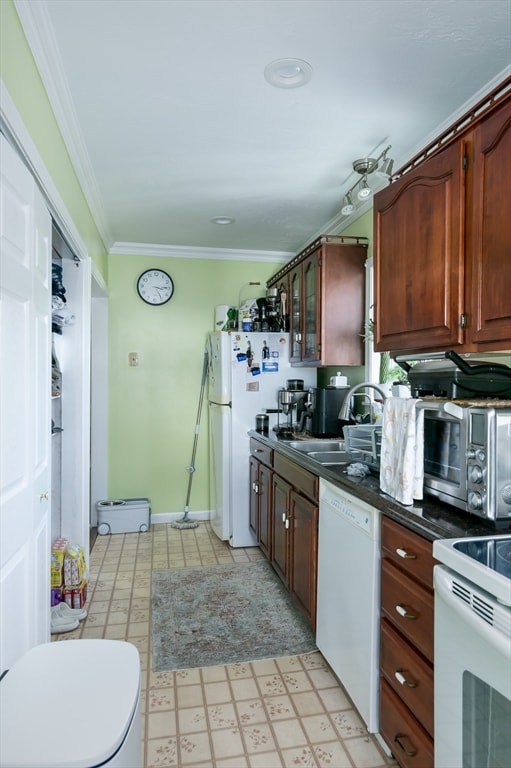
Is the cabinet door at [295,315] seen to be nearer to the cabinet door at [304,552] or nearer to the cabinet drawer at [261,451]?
the cabinet drawer at [261,451]

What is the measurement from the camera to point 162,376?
4.63m

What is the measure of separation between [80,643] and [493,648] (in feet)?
3.42

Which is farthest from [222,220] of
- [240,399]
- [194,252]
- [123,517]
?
[123,517]

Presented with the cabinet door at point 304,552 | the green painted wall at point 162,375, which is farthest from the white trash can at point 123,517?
the cabinet door at point 304,552

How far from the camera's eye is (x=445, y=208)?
182cm

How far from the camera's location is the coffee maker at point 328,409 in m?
3.42

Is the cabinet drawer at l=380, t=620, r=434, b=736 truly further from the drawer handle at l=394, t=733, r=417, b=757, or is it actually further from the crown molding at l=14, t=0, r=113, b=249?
the crown molding at l=14, t=0, r=113, b=249

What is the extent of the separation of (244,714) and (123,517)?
2568 millimetres

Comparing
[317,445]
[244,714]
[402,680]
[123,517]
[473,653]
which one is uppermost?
[317,445]

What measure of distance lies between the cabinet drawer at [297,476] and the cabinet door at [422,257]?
709mm

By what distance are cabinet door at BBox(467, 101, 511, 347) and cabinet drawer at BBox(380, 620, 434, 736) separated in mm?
1005

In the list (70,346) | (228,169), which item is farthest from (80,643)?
(228,169)

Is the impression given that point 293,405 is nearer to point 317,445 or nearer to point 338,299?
point 317,445

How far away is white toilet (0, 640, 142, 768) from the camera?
96 cm
